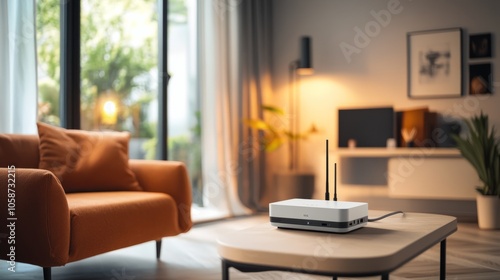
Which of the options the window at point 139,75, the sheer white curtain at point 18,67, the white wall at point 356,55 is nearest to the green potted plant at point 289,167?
the white wall at point 356,55

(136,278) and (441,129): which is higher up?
(441,129)

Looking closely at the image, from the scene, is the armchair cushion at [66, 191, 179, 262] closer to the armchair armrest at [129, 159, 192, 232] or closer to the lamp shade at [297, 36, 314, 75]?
the armchair armrest at [129, 159, 192, 232]

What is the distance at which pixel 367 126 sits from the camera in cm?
495

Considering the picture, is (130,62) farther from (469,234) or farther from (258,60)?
(469,234)

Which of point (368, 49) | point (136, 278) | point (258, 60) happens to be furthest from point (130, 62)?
point (136, 278)

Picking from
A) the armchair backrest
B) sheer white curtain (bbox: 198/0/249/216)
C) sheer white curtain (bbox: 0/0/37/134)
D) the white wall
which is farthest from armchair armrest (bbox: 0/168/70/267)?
A: the white wall

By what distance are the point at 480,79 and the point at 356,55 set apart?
106cm

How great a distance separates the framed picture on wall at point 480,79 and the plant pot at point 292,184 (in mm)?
1552

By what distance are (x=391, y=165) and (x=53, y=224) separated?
131 inches

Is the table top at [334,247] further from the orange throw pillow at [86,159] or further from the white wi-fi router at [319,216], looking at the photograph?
the orange throw pillow at [86,159]

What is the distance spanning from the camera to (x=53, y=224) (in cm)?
221

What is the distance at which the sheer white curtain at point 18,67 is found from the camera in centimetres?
310

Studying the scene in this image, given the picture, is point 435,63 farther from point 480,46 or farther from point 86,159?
point 86,159

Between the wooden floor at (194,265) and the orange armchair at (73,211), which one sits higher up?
the orange armchair at (73,211)
